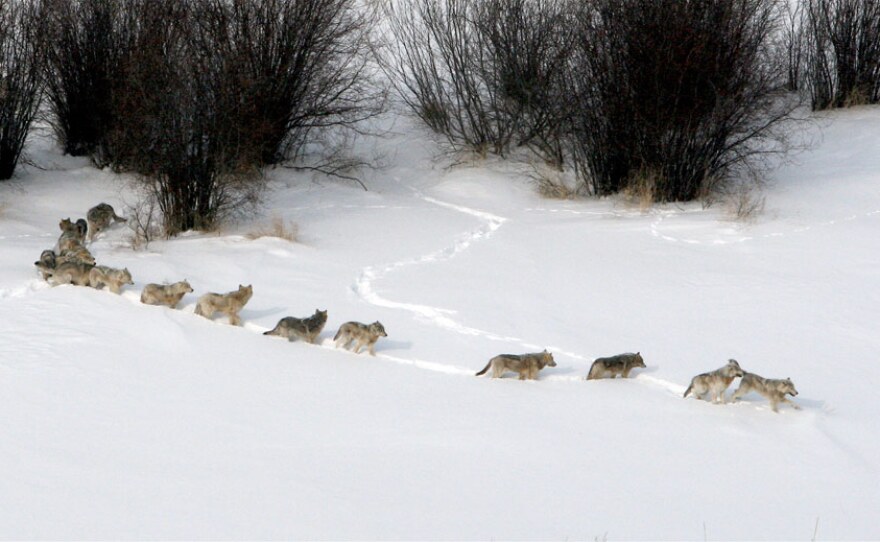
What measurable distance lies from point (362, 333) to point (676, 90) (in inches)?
400

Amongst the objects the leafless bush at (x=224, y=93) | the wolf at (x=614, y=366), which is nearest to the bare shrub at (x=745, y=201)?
the wolf at (x=614, y=366)

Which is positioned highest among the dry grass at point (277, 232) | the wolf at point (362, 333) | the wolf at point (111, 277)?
the dry grass at point (277, 232)

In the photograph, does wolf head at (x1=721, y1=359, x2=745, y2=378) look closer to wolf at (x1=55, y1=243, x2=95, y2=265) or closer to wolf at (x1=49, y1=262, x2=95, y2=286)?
wolf at (x1=49, y1=262, x2=95, y2=286)

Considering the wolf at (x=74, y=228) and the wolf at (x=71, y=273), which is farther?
the wolf at (x=74, y=228)

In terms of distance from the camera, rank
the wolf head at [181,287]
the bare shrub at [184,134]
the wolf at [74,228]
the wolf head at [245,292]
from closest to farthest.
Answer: the wolf head at [245,292] < the wolf head at [181,287] < the wolf at [74,228] < the bare shrub at [184,134]

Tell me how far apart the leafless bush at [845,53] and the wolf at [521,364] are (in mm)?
17765

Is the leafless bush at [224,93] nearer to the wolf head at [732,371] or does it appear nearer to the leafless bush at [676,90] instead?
the leafless bush at [676,90]

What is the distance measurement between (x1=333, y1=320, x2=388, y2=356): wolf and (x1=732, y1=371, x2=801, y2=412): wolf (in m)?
3.67

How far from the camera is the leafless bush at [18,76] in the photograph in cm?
1892

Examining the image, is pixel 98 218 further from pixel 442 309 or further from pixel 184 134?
pixel 442 309

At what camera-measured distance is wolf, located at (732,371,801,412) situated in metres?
8.85

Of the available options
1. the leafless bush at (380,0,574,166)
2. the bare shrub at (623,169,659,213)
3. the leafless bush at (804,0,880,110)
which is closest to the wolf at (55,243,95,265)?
the bare shrub at (623,169,659,213)

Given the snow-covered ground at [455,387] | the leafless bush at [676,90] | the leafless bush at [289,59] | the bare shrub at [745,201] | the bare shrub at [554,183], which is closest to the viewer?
the snow-covered ground at [455,387]

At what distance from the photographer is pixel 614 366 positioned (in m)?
9.70
